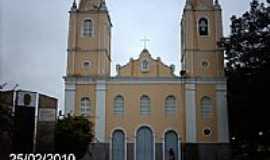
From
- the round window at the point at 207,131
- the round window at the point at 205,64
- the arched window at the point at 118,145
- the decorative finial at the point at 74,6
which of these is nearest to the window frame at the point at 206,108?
the round window at the point at 207,131

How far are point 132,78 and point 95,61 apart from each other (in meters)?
2.92

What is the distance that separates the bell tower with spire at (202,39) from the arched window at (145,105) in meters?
3.37

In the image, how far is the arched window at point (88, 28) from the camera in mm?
36031

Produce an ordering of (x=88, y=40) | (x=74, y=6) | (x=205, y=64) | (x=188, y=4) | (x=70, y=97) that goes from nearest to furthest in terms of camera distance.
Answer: (x=70, y=97) → (x=205, y=64) → (x=88, y=40) → (x=188, y=4) → (x=74, y=6)

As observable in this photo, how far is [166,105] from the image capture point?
34.6 m

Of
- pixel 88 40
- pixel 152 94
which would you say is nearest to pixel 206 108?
pixel 152 94

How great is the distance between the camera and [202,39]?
35625mm

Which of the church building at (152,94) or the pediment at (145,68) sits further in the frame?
the pediment at (145,68)

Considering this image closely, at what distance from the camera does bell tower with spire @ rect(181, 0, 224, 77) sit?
1374 inches

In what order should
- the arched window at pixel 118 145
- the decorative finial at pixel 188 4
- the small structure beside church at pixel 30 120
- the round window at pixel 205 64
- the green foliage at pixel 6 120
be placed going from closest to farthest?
the green foliage at pixel 6 120, the small structure beside church at pixel 30 120, the arched window at pixel 118 145, the round window at pixel 205 64, the decorative finial at pixel 188 4

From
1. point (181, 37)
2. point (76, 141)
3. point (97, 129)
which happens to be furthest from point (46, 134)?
point (181, 37)

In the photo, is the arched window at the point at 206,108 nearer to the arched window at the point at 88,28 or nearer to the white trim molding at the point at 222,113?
the white trim molding at the point at 222,113

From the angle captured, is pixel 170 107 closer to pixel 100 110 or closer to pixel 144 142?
pixel 144 142

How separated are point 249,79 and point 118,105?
9217mm
